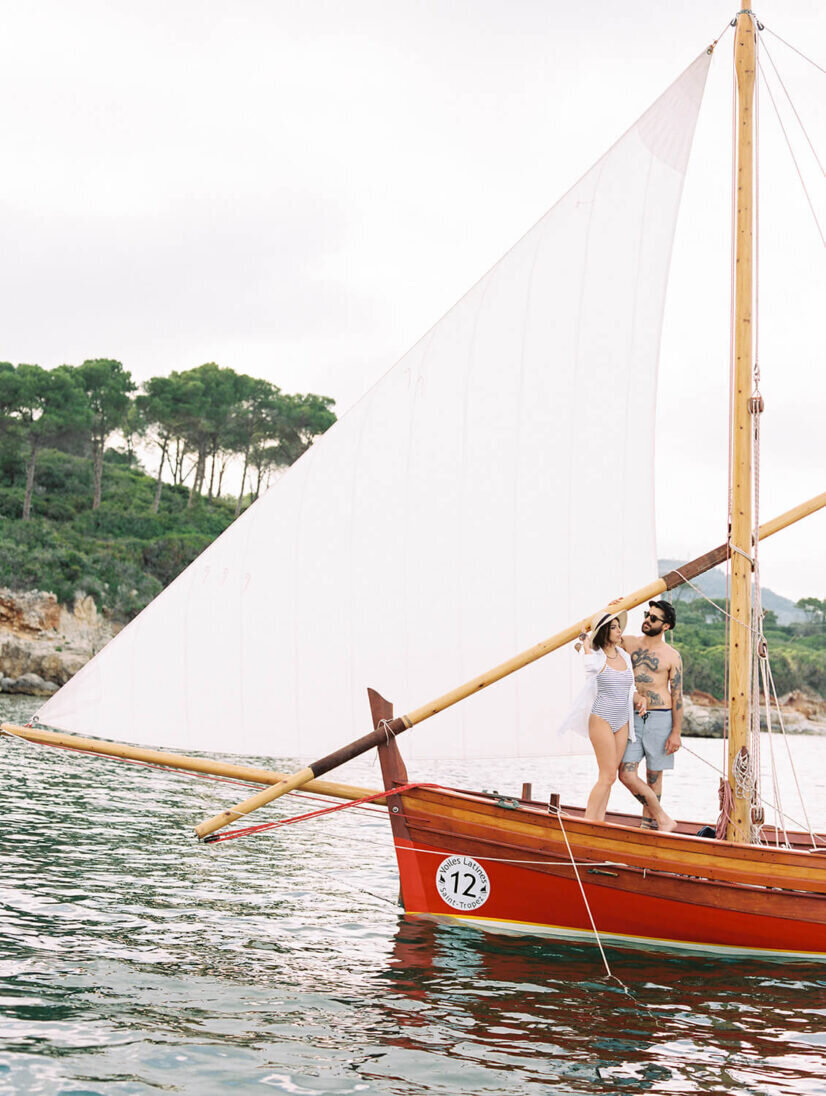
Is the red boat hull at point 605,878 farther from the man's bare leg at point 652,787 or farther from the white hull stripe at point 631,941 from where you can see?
the man's bare leg at point 652,787

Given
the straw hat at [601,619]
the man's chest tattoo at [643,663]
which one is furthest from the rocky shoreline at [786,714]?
the straw hat at [601,619]

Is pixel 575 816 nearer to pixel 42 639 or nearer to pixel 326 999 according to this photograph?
pixel 326 999

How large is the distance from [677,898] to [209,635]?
4922 millimetres

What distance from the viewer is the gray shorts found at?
1085cm

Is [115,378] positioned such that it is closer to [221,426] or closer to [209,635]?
[221,426]

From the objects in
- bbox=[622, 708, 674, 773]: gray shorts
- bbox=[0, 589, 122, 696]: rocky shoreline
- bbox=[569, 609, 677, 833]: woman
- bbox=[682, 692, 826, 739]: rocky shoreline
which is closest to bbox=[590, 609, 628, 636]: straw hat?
bbox=[569, 609, 677, 833]: woman

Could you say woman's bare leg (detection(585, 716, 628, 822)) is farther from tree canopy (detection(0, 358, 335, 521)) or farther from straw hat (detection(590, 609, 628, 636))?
tree canopy (detection(0, 358, 335, 521))

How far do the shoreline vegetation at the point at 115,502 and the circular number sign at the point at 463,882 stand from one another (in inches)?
1580

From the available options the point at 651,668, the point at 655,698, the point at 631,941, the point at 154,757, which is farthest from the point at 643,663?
the point at 154,757

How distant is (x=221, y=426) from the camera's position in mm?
73625

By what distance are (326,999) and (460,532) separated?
435 cm

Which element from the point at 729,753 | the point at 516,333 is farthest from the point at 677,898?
the point at 516,333

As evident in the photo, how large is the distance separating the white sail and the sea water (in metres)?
1.23

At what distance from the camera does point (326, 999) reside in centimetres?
862
